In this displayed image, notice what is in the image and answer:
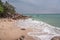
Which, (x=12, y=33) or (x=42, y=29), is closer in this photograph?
(x=12, y=33)

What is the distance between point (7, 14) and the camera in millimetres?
67375

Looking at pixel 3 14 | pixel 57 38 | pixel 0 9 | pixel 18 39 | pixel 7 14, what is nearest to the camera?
pixel 57 38

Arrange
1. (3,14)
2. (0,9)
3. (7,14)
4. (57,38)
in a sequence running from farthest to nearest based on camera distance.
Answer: (7,14) → (3,14) → (0,9) → (57,38)

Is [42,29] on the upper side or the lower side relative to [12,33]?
lower

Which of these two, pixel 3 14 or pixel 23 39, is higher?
pixel 23 39

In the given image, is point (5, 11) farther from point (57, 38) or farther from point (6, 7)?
point (57, 38)

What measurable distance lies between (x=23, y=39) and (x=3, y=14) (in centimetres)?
4996

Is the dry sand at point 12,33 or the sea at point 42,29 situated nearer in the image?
the dry sand at point 12,33

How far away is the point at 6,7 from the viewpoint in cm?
6456

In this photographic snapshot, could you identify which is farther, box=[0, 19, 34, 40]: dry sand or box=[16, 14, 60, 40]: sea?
box=[16, 14, 60, 40]: sea

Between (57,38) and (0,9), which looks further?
(0,9)

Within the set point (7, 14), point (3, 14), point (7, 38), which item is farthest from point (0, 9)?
point (7, 38)

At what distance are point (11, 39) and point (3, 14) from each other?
49739mm

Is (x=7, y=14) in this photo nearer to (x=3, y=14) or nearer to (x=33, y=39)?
(x=3, y=14)
